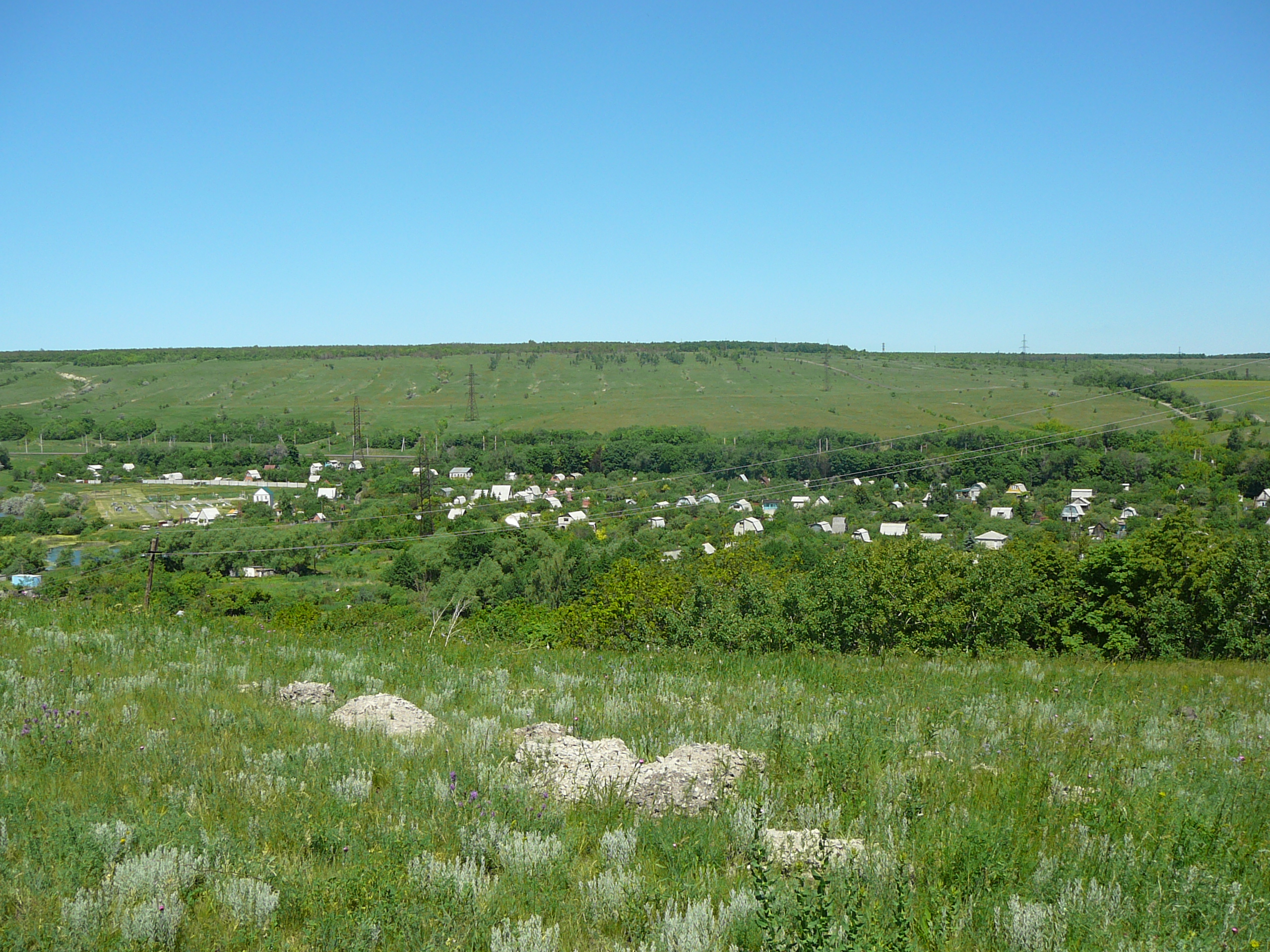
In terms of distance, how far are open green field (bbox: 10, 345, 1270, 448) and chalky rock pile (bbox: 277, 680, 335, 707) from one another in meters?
88.0

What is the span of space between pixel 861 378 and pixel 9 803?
15127 centimetres

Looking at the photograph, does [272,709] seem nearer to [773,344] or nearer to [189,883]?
[189,883]

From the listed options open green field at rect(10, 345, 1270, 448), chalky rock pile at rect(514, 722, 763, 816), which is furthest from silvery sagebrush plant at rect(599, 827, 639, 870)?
open green field at rect(10, 345, 1270, 448)

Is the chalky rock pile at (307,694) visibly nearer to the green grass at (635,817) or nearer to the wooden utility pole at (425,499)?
the green grass at (635,817)

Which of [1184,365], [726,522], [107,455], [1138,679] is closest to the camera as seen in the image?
[1138,679]

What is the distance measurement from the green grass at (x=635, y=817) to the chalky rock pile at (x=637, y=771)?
7.0 inches

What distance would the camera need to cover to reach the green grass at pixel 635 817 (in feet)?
10.2

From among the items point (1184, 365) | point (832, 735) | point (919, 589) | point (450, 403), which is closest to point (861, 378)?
point (1184, 365)

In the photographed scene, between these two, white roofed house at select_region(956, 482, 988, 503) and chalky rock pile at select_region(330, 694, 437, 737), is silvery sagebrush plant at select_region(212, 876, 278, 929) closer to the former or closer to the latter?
chalky rock pile at select_region(330, 694, 437, 737)

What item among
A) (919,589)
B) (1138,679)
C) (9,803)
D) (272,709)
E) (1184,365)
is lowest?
(919,589)

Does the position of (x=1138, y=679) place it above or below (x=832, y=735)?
below

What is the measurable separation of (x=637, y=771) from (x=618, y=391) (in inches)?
5575

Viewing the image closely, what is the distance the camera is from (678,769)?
4.57m

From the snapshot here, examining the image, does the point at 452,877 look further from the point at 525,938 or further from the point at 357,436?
the point at 357,436
